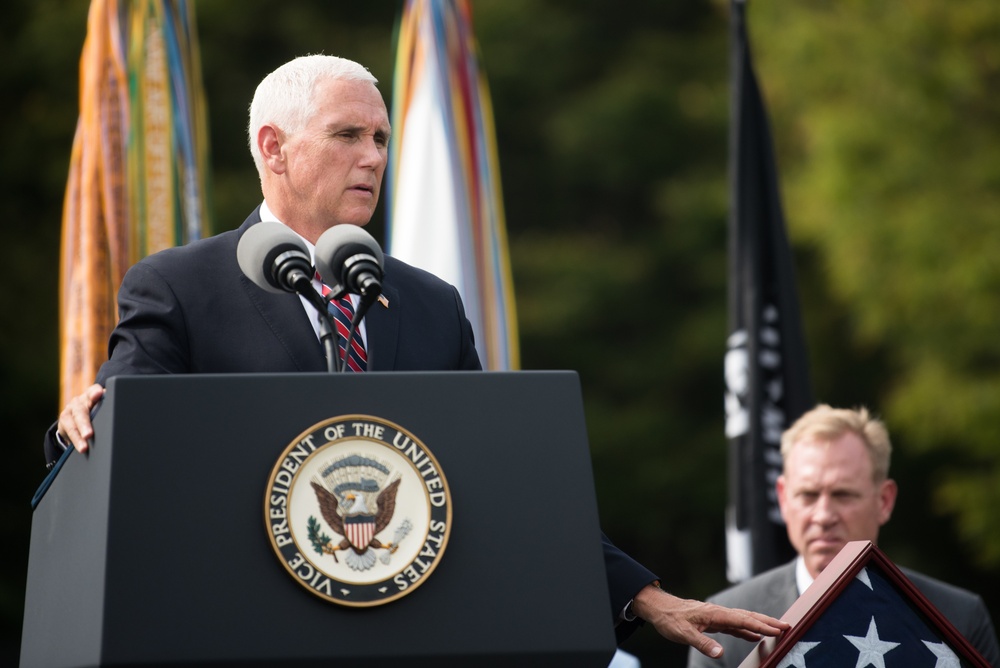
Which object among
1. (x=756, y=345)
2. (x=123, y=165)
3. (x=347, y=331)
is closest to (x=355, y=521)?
(x=347, y=331)

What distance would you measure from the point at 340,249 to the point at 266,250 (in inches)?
4.4

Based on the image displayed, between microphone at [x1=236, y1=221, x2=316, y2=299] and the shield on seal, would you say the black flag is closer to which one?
microphone at [x1=236, y1=221, x2=316, y2=299]

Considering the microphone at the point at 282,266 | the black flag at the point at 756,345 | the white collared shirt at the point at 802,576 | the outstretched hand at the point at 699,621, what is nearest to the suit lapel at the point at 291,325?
the microphone at the point at 282,266

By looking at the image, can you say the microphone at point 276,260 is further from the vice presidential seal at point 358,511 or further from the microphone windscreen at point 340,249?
the vice presidential seal at point 358,511

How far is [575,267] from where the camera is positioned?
12227 mm

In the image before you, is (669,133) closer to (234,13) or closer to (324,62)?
(234,13)

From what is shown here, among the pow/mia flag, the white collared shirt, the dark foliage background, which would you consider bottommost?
the pow/mia flag

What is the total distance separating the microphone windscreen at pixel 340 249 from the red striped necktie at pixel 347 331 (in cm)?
20

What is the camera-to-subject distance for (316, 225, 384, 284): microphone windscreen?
222 centimetres

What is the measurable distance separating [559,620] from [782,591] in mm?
2308

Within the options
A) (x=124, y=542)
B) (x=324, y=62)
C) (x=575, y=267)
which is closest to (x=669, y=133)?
(x=575, y=267)

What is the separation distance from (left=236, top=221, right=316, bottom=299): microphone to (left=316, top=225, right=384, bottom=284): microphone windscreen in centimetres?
3

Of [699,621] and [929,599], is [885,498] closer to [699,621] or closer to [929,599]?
[929,599]

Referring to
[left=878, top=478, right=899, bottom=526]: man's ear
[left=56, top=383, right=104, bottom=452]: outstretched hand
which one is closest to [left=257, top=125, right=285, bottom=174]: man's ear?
[left=56, top=383, right=104, bottom=452]: outstretched hand
